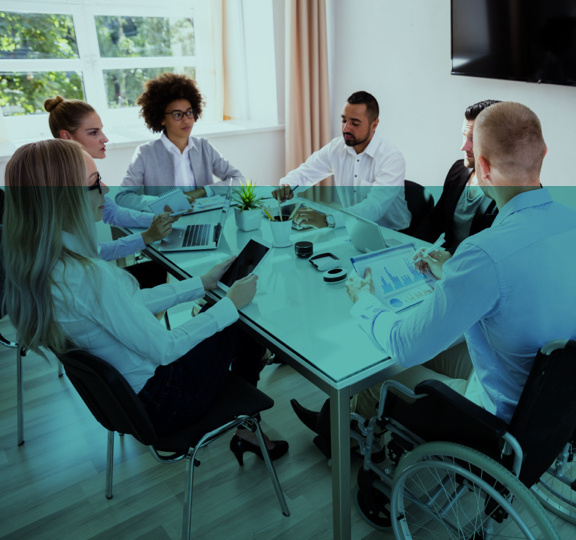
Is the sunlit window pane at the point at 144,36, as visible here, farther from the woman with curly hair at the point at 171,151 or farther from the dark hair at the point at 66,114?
the dark hair at the point at 66,114

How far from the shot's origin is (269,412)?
2.09 m

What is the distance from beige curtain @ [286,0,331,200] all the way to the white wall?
0.64 feet

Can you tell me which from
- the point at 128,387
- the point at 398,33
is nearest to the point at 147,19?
the point at 398,33

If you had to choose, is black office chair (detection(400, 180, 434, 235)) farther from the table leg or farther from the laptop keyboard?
the table leg

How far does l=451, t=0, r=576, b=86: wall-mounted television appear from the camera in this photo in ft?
8.65

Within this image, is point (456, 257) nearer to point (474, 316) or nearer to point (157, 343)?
point (474, 316)

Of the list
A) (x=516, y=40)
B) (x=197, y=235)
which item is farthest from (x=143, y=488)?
(x=516, y=40)

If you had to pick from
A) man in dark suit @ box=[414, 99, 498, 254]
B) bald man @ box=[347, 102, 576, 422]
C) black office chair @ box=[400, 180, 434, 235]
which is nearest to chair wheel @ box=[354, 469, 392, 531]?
bald man @ box=[347, 102, 576, 422]

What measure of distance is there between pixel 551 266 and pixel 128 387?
957 mm

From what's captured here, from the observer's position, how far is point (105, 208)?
2.35 metres

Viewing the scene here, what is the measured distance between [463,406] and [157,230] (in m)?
1.46

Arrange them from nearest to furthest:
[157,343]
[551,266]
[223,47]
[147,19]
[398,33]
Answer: [551,266] → [157,343] → [398,33] → [147,19] → [223,47]

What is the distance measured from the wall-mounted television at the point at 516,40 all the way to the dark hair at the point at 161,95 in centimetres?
169

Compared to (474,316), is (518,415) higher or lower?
lower
